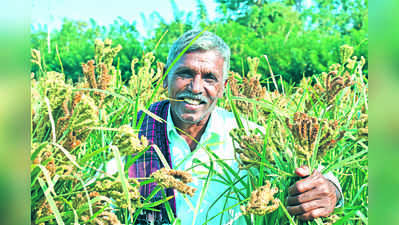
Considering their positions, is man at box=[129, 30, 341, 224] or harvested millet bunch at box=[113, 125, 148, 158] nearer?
harvested millet bunch at box=[113, 125, 148, 158]

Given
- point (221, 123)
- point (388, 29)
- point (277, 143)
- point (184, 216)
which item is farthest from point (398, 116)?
point (221, 123)

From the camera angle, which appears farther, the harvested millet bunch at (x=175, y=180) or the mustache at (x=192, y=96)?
the mustache at (x=192, y=96)

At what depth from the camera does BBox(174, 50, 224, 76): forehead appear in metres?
1.40

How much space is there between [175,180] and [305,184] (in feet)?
1.07

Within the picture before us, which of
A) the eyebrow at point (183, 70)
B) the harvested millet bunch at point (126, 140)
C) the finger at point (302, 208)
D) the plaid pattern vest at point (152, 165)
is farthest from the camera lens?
the eyebrow at point (183, 70)

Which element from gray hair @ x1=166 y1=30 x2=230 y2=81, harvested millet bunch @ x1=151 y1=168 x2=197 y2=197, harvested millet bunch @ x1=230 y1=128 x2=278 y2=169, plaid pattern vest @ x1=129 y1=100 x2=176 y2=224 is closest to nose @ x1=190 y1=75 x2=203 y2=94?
gray hair @ x1=166 y1=30 x2=230 y2=81

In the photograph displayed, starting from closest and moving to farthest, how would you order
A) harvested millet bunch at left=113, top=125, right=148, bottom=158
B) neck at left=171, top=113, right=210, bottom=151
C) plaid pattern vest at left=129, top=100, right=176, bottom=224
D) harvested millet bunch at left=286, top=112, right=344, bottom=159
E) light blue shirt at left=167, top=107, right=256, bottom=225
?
1. harvested millet bunch at left=113, top=125, right=148, bottom=158
2. harvested millet bunch at left=286, top=112, right=344, bottom=159
3. plaid pattern vest at left=129, top=100, right=176, bottom=224
4. light blue shirt at left=167, top=107, right=256, bottom=225
5. neck at left=171, top=113, right=210, bottom=151

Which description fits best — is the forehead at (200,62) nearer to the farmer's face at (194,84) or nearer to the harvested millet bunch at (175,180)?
the farmer's face at (194,84)

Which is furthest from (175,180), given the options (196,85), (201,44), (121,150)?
(201,44)

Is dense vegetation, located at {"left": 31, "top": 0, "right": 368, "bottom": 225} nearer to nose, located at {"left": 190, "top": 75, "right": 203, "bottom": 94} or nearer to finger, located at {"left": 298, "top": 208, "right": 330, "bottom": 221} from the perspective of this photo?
finger, located at {"left": 298, "top": 208, "right": 330, "bottom": 221}

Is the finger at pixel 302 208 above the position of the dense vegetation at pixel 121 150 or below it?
below

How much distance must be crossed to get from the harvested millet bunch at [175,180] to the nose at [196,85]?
2.59ft

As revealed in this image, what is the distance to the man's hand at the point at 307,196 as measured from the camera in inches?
30.1

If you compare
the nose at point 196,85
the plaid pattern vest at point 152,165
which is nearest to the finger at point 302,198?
the plaid pattern vest at point 152,165
